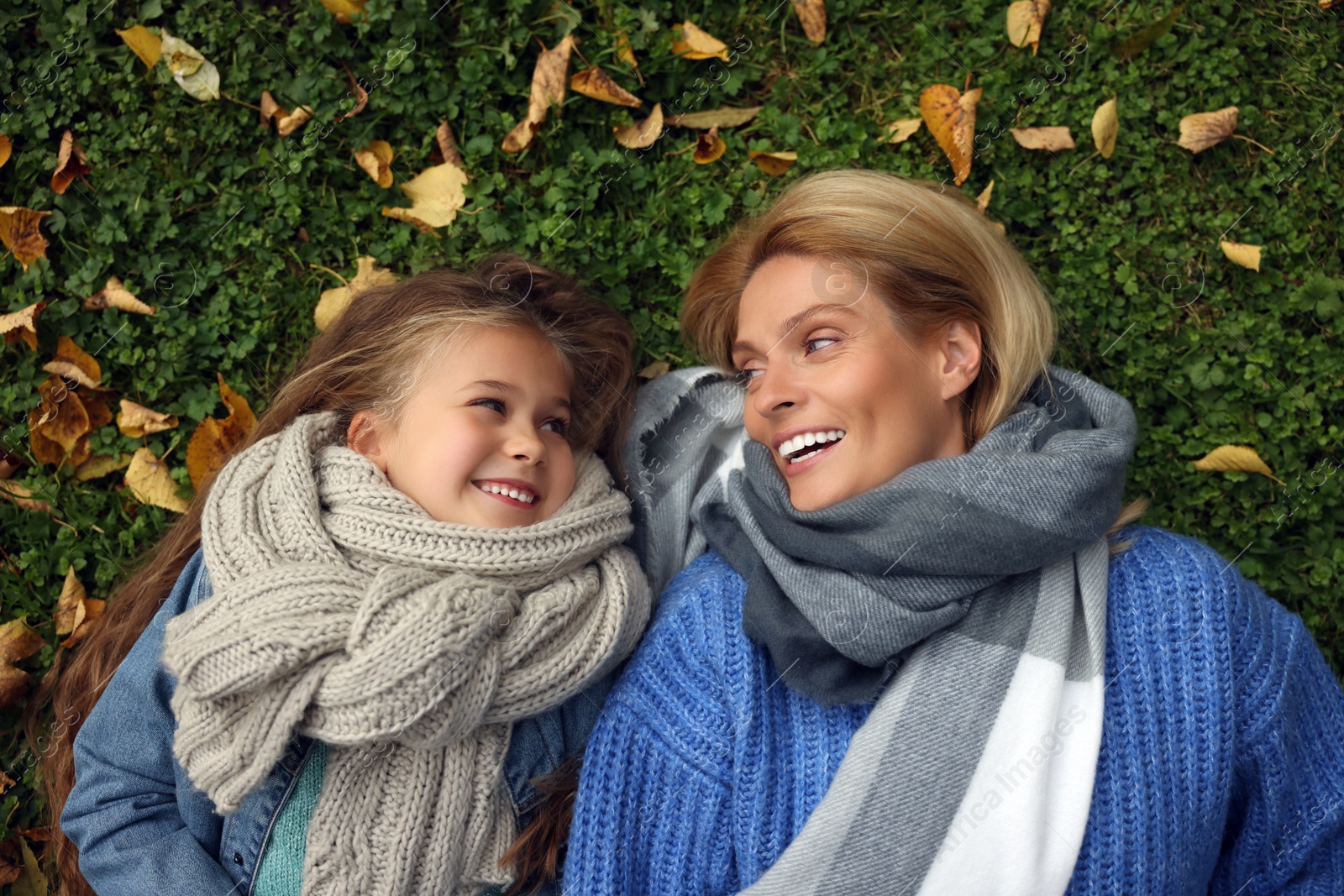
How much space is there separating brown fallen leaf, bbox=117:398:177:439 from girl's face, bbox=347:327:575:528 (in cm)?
95

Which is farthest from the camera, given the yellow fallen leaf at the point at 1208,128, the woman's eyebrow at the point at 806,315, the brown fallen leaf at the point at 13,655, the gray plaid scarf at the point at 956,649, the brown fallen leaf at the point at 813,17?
the brown fallen leaf at the point at 813,17

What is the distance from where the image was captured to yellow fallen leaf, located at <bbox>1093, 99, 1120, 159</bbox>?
10.9ft

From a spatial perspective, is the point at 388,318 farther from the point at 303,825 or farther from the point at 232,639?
the point at 303,825

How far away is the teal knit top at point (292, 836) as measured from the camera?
8.13ft

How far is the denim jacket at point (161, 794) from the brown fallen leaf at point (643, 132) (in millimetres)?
1871

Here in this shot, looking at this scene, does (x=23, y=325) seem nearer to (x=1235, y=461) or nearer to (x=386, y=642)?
(x=386, y=642)

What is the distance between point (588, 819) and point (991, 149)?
8.30 feet

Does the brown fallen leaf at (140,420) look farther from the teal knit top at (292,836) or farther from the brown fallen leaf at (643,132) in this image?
the brown fallen leaf at (643,132)

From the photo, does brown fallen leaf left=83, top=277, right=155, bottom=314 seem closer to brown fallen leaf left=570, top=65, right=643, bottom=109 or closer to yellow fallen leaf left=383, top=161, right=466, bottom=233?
yellow fallen leaf left=383, top=161, right=466, bottom=233

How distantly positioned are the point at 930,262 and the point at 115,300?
8.65ft

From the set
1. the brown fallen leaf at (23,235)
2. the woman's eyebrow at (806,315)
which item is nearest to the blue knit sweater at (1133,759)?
the woman's eyebrow at (806,315)

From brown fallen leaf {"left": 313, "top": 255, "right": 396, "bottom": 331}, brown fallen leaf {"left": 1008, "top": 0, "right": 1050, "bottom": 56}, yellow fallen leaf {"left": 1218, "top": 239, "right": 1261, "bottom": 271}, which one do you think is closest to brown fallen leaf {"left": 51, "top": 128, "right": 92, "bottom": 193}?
brown fallen leaf {"left": 313, "top": 255, "right": 396, "bottom": 331}

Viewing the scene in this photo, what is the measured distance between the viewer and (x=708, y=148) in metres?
3.41

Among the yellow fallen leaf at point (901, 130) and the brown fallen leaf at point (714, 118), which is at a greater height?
the brown fallen leaf at point (714, 118)
